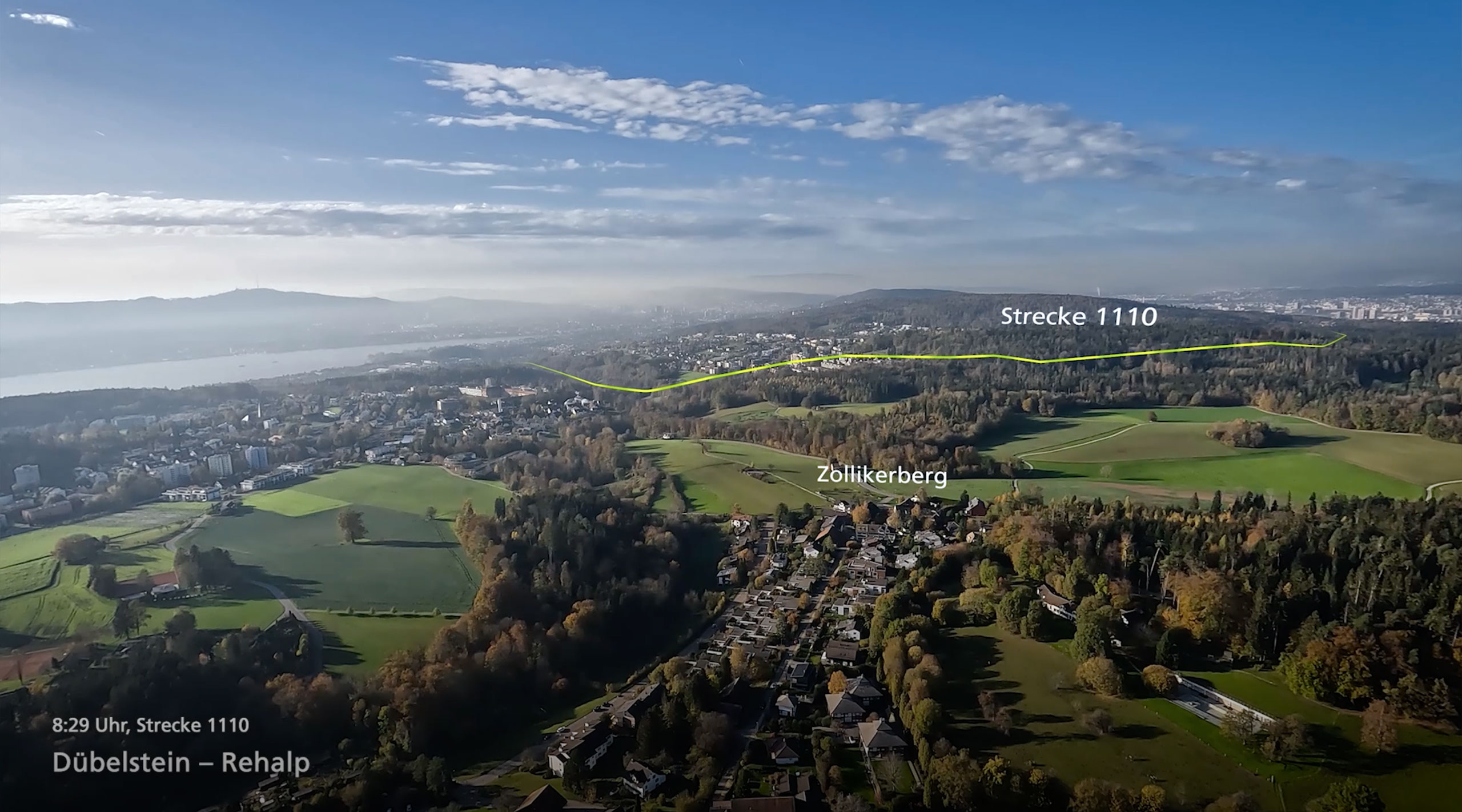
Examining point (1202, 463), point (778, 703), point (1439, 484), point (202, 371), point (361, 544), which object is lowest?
point (778, 703)

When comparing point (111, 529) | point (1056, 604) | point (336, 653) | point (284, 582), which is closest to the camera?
point (336, 653)

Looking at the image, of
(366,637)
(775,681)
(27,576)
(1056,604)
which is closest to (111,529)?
(27,576)

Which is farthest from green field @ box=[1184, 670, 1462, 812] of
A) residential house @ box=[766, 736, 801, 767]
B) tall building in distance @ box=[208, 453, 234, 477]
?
tall building in distance @ box=[208, 453, 234, 477]

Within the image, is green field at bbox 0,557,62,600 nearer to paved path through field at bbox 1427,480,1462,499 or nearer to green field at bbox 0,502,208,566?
green field at bbox 0,502,208,566

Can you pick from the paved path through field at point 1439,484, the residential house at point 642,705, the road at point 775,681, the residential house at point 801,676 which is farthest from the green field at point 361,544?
the paved path through field at point 1439,484

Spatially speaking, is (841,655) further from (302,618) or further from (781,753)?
(302,618)

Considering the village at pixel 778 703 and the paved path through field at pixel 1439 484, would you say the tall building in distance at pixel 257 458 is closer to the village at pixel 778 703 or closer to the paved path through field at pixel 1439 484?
the village at pixel 778 703
